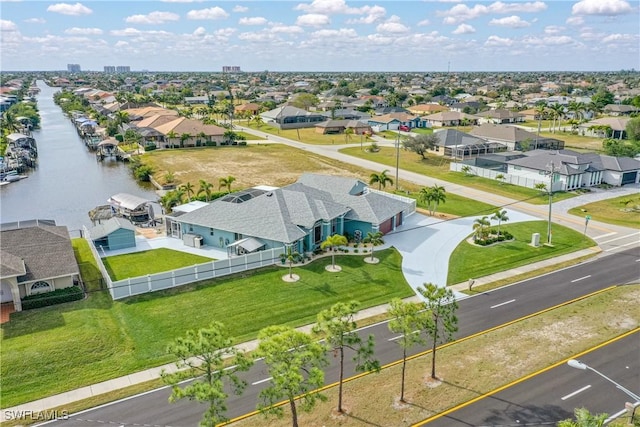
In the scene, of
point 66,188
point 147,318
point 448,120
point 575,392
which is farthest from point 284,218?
point 448,120

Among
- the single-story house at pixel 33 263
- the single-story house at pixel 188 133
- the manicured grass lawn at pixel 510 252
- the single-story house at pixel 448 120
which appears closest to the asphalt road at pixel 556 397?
the manicured grass lawn at pixel 510 252

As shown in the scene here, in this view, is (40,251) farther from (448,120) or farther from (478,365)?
(448,120)

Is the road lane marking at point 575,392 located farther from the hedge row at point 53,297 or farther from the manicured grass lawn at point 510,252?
the hedge row at point 53,297

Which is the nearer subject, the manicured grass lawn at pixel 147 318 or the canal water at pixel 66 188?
the manicured grass lawn at pixel 147 318

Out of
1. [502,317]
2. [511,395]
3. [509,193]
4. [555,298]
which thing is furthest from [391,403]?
[509,193]

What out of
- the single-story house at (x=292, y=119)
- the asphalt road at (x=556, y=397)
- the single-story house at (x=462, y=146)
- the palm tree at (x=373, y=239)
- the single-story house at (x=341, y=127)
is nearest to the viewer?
the asphalt road at (x=556, y=397)

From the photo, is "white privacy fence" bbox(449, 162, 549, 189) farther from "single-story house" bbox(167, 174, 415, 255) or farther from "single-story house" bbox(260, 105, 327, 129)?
"single-story house" bbox(260, 105, 327, 129)

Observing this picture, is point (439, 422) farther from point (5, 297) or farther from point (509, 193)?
point (509, 193)
